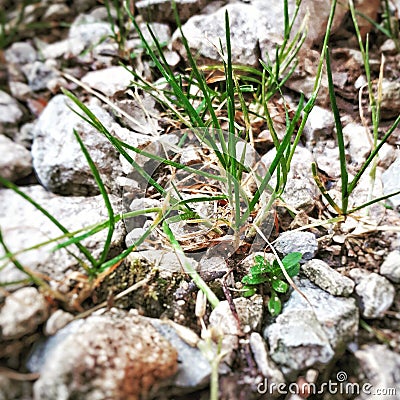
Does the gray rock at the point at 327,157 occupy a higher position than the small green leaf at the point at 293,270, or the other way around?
the gray rock at the point at 327,157

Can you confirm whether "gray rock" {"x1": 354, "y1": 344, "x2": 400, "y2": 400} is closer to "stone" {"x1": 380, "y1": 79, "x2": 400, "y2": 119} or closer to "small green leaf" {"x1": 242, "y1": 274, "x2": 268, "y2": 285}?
"small green leaf" {"x1": 242, "y1": 274, "x2": 268, "y2": 285}

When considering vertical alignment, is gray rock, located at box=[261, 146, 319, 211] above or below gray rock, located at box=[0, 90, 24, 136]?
below

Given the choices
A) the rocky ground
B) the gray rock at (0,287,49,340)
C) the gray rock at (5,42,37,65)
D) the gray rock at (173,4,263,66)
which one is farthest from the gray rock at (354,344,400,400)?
the gray rock at (5,42,37,65)

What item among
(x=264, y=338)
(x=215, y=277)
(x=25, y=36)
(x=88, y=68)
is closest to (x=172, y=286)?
(x=215, y=277)

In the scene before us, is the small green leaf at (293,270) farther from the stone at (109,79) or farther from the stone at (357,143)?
the stone at (109,79)

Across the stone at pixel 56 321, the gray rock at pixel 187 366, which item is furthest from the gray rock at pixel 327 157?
the stone at pixel 56 321

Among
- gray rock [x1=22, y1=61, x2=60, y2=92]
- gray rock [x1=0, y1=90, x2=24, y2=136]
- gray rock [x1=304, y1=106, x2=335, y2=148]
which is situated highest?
gray rock [x1=22, y1=61, x2=60, y2=92]

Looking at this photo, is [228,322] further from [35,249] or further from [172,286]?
[35,249]
